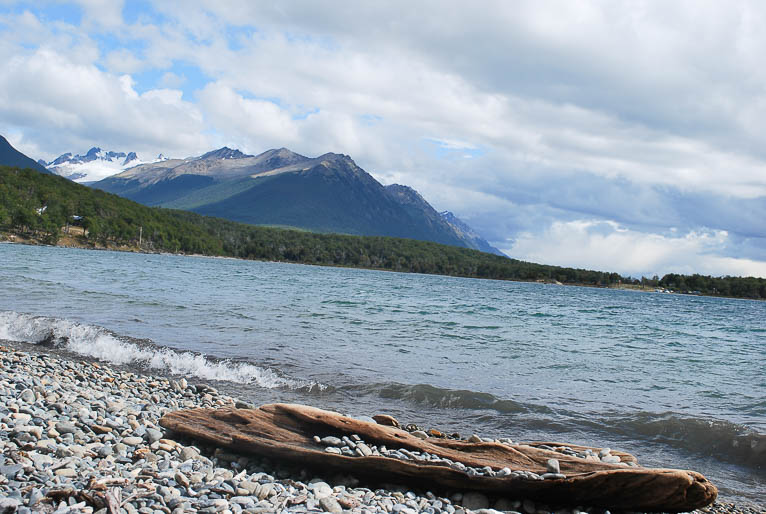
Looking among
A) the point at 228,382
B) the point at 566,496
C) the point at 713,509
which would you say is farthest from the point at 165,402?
the point at 713,509

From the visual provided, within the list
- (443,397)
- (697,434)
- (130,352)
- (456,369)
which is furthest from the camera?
(456,369)

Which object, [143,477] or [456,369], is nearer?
[143,477]

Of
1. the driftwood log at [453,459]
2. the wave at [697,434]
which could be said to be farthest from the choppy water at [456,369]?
the driftwood log at [453,459]

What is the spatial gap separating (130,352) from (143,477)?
12.3m

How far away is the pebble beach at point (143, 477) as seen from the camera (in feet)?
20.3

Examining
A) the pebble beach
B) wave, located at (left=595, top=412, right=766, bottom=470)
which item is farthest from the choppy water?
the pebble beach

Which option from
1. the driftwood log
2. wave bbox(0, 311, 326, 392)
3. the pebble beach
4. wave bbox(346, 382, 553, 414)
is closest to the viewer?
the pebble beach

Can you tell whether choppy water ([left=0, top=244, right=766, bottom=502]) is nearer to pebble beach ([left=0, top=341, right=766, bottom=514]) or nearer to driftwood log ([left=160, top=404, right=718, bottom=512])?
driftwood log ([left=160, top=404, right=718, bottom=512])

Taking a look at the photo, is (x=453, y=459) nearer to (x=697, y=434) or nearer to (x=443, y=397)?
(x=443, y=397)

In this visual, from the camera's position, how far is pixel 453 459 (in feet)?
26.4

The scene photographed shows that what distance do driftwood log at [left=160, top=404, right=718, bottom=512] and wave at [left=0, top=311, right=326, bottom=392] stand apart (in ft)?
21.6

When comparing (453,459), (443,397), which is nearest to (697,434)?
(443,397)

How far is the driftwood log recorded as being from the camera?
736 centimetres

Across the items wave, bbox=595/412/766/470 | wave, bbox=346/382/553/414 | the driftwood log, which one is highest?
the driftwood log
